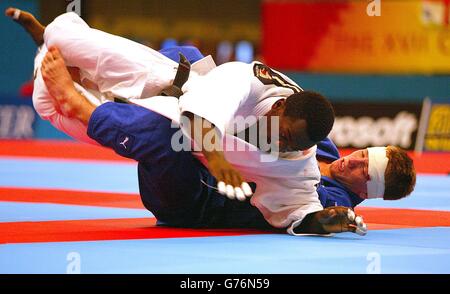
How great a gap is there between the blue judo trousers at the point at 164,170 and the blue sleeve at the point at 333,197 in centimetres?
44

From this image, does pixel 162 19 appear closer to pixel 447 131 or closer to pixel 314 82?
pixel 314 82

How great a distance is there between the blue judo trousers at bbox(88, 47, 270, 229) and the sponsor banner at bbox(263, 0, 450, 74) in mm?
12056

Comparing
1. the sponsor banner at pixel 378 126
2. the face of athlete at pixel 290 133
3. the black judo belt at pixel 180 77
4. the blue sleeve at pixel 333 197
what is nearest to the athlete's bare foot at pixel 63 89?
the black judo belt at pixel 180 77

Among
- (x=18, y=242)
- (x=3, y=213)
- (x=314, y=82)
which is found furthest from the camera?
(x=314, y=82)

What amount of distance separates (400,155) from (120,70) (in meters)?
2.01

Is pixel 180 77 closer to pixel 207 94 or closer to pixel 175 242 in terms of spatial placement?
pixel 207 94

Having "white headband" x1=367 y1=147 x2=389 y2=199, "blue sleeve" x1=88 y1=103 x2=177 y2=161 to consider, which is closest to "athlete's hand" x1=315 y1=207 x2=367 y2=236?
"white headband" x1=367 y1=147 x2=389 y2=199

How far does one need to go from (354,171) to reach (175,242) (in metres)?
1.54

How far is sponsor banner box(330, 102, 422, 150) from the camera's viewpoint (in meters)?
17.3

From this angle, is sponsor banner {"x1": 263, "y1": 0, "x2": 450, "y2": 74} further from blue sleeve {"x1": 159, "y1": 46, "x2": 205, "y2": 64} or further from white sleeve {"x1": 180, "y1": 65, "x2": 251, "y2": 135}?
white sleeve {"x1": 180, "y1": 65, "x2": 251, "y2": 135}

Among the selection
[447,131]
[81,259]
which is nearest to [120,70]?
[81,259]

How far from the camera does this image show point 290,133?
18.4 feet

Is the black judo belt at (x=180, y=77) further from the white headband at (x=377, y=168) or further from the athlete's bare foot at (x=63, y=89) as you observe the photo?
the white headband at (x=377, y=168)

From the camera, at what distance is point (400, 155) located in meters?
6.45
